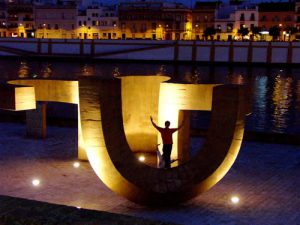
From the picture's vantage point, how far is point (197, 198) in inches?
352

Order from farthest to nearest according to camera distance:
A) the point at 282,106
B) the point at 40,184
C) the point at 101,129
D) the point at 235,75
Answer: the point at 235,75
the point at 282,106
the point at 40,184
the point at 101,129

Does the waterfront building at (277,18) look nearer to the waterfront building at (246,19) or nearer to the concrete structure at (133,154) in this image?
the waterfront building at (246,19)

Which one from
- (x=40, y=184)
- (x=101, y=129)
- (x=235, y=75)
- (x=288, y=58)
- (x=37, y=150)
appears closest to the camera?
(x=101, y=129)

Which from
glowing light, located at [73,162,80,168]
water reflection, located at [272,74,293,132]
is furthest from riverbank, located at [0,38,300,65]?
glowing light, located at [73,162,80,168]

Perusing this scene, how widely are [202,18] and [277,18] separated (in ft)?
37.5

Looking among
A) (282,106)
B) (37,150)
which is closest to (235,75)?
(282,106)

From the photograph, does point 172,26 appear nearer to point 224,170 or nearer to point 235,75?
point 235,75

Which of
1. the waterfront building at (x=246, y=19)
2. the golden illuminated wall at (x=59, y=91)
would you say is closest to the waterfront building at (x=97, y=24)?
the waterfront building at (x=246, y=19)

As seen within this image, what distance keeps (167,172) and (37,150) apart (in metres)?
4.95

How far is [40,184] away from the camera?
961 cm

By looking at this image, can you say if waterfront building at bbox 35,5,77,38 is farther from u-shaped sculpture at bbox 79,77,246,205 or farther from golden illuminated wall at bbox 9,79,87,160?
u-shaped sculpture at bbox 79,77,246,205

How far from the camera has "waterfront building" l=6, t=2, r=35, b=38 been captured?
81.7m

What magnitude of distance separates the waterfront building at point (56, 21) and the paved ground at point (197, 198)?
222ft

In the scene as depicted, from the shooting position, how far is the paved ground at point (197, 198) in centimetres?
815
